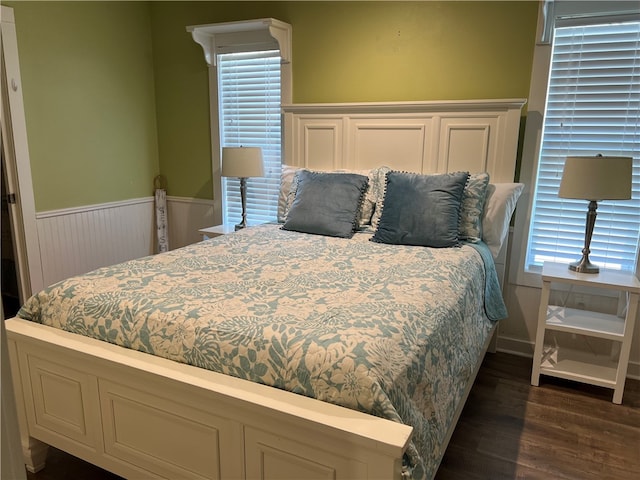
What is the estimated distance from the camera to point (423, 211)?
265 cm

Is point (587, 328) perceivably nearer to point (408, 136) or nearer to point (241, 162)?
point (408, 136)

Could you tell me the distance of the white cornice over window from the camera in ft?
11.2

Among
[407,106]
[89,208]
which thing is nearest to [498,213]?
[407,106]

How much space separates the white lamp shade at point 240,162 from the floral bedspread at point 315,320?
1.17 metres

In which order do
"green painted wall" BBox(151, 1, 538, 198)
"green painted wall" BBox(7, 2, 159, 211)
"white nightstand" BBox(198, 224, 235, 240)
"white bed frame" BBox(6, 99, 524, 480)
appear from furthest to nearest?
"white nightstand" BBox(198, 224, 235, 240) < "green painted wall" BBox(7, 2, 159, 211) < "green painted wall" BBox(151, 1, 538, 198) < "white bed frame" BBox(6, 99, 524, 480)

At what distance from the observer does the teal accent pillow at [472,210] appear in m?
2.74

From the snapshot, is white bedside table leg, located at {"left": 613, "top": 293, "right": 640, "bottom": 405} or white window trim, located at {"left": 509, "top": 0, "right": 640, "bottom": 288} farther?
white window trim, located at {"left": 509, "top": 0, "right": 640, "bottom": 288}

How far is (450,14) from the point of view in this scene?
302cm

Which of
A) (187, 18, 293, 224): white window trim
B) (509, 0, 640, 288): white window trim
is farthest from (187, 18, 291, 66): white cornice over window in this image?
(509, 0, 640, 288): white window trim

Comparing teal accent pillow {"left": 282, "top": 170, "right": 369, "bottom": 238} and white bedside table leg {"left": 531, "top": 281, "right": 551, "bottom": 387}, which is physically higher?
teal accent pillow {"left": 282, "top": 170, "right": 369, "bottom": 238}

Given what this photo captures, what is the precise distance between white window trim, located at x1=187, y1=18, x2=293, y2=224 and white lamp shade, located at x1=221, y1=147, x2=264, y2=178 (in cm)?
Result: 32

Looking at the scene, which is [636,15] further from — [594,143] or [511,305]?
[511,305]

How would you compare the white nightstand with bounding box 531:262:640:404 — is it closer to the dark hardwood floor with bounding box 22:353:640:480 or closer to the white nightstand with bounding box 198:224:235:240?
the dark hardwood floor with bounding box 22:353:640:480

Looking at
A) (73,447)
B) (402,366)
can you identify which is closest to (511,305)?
(402,366)
